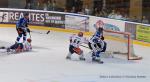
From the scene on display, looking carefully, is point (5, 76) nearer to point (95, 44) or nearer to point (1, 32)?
point (95, 44)

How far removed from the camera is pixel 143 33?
731 inches

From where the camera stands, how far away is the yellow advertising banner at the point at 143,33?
18378 millimetres

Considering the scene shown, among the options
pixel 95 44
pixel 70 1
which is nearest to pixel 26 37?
pixel 95 44

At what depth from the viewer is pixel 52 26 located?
21.6m

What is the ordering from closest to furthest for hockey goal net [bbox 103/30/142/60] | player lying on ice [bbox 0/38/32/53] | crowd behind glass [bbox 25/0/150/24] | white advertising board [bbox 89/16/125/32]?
hockey goal net [bbox 103/30/142/60] → player lying on ice [bbox 0/38/32/53] → white advertising board [bbox 89/16/125/32] → crowd behind glass [bbox 25/0/150/24]

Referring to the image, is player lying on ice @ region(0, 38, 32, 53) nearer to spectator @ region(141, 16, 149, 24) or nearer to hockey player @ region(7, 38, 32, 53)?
hockey player @ region(7, 38, 32, 53)

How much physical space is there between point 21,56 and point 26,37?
1318 mm

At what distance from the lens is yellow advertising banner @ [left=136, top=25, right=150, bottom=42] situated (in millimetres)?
18378

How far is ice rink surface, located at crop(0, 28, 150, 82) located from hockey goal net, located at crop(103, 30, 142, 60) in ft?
1.32

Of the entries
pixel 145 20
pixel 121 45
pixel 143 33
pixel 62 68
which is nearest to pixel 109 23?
pixel 145 20

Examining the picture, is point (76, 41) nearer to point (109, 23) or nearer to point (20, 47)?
point (20, 47)

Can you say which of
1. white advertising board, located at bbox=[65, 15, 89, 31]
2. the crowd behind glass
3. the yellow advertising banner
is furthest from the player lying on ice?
the crowd behind glass

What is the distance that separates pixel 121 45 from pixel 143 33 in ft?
9.50

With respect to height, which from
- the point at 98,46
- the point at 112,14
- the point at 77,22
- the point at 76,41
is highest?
the point at 112,14
